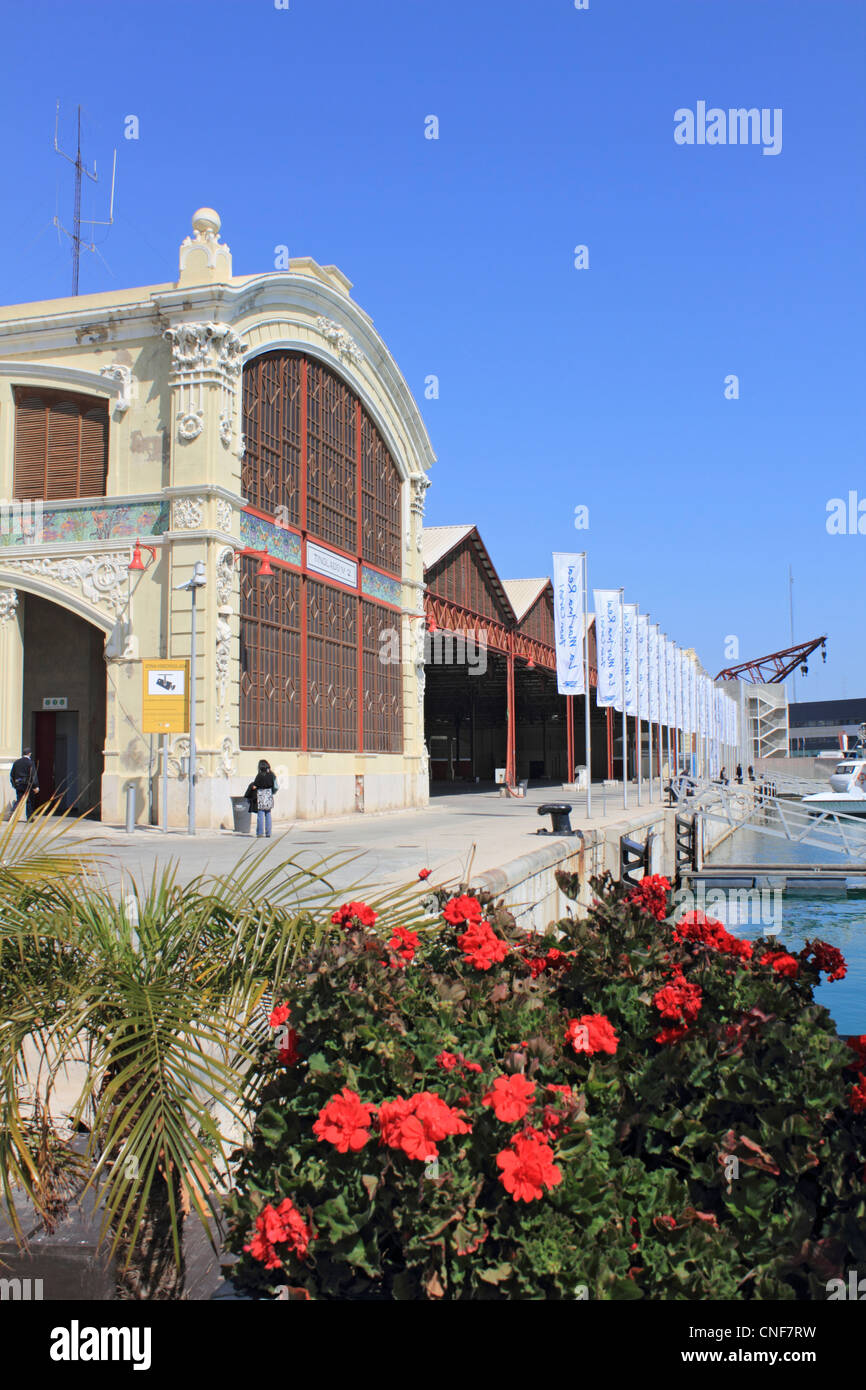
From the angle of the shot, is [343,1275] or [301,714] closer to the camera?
[343,1275]

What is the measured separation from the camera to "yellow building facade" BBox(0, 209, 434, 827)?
66.6ft

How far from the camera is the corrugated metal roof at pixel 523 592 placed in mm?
48341

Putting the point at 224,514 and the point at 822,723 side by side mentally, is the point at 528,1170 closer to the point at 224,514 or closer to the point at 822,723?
the point at 224,514

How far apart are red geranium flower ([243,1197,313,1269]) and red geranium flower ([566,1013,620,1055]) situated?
1.05 metres

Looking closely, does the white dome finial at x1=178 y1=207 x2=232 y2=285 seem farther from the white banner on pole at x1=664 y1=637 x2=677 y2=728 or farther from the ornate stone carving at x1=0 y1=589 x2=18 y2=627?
the white banner on pole at x1=664 y1=637 x2=677 y2=728

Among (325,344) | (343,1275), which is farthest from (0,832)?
(325,344)

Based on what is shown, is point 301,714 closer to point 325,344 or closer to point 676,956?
point 325,344

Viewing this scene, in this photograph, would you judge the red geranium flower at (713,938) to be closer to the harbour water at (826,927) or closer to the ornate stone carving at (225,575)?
the harbour water at (826,927)

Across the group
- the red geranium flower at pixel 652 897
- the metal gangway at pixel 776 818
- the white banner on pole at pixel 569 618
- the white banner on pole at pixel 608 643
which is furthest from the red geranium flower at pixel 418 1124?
the white banner on pole at pixel 608 643

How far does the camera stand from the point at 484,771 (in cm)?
7069

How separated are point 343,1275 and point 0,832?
143 inches

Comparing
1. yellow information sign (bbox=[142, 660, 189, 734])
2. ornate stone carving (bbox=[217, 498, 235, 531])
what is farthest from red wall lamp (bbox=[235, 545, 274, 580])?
yellow information sign (bbox=[142, 660, 189, 734])

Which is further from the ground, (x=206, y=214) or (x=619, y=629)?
(x=206, y=214)

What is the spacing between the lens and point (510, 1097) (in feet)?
9.77
